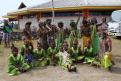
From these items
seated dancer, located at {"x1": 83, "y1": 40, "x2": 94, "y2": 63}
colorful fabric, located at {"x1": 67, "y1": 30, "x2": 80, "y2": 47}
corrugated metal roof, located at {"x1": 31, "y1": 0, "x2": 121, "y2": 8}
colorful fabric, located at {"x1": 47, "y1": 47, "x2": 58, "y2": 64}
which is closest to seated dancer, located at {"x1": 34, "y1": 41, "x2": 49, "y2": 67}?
colorful fabric, located at {"x1": 47, "y1": 47, "x2": 58, "y2": 64}

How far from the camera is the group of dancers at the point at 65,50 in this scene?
46.2ft

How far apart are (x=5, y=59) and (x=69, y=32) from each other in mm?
3882

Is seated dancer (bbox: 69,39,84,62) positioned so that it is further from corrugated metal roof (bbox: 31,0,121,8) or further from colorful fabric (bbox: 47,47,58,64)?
corrugated metal roof (bbox: 31,0,121,8)

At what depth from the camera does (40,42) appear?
15500 millimetres

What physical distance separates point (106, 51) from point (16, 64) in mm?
3266

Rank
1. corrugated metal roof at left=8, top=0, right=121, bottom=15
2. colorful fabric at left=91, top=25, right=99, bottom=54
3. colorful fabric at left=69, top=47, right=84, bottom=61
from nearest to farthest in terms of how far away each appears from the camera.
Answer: colorful fabric at left=69, top=47, right=84, bottom=61, colorful fabric at left=91, top=25, right=99, bottom=54, corrugated metal roof at left=8, top=0, right=121, bottom=15

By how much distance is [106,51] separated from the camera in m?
14.4

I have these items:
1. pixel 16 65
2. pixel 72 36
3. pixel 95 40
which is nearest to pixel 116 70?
pixel 95 40

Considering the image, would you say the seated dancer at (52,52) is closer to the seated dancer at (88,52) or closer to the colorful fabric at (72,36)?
the colorful fabric at (72,36)

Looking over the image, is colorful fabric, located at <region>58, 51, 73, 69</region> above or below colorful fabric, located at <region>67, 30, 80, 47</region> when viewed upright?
below

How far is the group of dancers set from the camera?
14.1 m

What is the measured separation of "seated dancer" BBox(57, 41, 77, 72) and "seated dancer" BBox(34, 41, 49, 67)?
0.58 m

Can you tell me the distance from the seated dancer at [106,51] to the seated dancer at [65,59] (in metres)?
1.07

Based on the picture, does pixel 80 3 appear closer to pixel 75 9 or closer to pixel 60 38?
pixel 75 9
